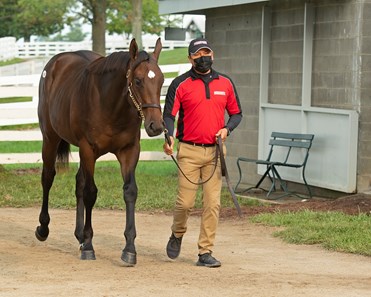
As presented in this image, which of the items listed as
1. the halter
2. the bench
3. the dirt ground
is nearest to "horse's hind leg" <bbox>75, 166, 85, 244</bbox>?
the dirt ground

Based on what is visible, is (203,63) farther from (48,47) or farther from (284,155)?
(48,47)

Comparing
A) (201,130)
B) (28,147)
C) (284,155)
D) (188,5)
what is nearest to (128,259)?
(201,130)

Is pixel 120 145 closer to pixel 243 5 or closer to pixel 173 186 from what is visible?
pixel 173 186

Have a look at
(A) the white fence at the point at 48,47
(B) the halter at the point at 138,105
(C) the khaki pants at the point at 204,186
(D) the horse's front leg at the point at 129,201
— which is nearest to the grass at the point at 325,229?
(C) the khaki pants at the point at 204,186

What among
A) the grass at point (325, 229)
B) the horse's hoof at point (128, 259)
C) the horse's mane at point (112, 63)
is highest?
the horse's mane at point (112, 63)

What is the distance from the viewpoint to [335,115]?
607 inches

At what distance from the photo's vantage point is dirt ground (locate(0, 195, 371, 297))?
8867 mm

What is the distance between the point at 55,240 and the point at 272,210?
3291 millimetres

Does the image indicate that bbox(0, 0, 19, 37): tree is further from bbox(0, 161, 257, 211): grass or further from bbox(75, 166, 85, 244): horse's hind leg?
bbox(75, 166, 85, 244): horse's hind leg

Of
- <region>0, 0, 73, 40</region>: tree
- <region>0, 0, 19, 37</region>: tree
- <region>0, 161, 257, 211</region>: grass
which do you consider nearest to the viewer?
<region>0, 161, 257, 211</region>: grass

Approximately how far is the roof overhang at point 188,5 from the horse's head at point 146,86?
712 cm

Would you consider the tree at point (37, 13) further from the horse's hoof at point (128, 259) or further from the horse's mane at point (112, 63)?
the horse's hoof at point (128, 259)

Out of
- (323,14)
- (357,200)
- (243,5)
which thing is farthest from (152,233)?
(243,5)

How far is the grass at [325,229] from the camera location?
36.8 feet
